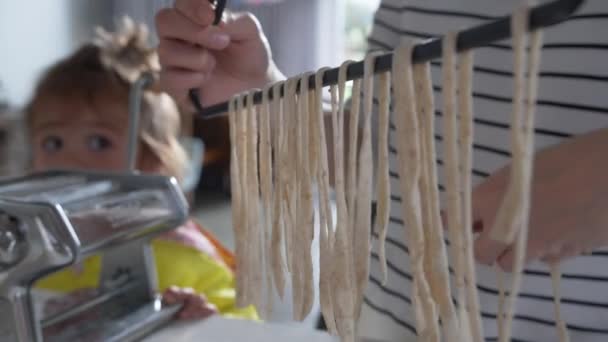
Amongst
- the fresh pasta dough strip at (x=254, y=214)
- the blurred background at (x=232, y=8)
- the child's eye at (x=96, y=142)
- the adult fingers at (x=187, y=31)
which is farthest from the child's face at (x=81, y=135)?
the blurred background at (x=232, y=8)

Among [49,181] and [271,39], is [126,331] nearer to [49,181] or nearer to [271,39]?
[49,181]

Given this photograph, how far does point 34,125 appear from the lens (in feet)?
4.62

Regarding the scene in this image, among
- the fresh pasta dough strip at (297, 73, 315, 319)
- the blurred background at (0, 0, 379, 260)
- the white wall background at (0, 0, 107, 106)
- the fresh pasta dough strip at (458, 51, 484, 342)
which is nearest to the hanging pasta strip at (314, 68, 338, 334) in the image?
the fresh pasta dough strip at (297, 73, 315, 319)

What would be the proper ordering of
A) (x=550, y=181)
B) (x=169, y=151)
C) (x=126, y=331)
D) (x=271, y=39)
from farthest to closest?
(x=271, y=39), (x=169, y=151), (x=126, y=331), (x=550, y=181)

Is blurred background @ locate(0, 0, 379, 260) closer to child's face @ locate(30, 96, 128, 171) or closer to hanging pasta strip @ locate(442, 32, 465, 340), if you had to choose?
child's face @ locate(30, 96, 128, 171)

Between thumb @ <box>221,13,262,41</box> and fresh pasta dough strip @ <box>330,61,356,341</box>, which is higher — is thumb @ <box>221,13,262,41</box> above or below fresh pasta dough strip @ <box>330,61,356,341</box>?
above

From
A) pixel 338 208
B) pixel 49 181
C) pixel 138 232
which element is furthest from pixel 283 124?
pixel 49 181

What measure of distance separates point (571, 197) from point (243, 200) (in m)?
0.27

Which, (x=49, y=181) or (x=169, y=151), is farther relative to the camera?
(x=169, y=151)

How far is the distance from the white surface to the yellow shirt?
0.33 meters

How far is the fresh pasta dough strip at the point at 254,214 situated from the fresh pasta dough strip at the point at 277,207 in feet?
0.06

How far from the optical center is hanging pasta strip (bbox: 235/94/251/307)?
515 millimetres

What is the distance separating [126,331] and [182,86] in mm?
257

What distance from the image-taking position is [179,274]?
119cm
